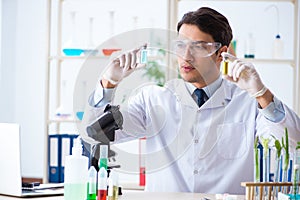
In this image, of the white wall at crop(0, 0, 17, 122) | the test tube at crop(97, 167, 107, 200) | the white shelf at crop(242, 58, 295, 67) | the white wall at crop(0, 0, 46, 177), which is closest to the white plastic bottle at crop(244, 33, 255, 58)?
the white shelf at crop(242, 58, 295, 67)

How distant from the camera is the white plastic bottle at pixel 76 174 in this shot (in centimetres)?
195

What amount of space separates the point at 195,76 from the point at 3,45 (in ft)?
7.22

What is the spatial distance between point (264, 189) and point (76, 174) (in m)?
0.60

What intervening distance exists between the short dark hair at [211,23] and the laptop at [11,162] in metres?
0.82

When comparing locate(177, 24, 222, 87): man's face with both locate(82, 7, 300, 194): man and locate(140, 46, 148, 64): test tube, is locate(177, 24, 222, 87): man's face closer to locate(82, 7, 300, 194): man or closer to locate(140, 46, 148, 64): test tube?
locate(82, 7, 300, 194): man

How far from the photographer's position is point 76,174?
1954 mm

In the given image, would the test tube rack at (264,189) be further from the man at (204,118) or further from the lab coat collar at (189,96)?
the lab coat collar at (189,96)

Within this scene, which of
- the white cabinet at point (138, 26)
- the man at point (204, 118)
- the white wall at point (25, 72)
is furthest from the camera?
the white wall at point (25, 72)

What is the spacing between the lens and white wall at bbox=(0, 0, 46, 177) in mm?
4141

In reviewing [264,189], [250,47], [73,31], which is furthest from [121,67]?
[73,31]

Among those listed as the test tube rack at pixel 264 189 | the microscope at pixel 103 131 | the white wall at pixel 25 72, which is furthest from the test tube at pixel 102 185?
the white wall at pixel 25 72

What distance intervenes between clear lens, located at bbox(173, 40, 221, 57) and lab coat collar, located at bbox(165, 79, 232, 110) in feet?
0.46

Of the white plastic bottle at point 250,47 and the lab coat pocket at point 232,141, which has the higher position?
the white plastic bottle at point 250,47

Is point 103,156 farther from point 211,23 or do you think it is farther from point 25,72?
point 25,72
